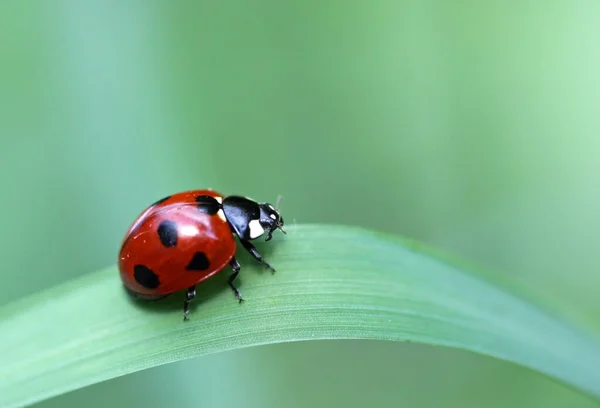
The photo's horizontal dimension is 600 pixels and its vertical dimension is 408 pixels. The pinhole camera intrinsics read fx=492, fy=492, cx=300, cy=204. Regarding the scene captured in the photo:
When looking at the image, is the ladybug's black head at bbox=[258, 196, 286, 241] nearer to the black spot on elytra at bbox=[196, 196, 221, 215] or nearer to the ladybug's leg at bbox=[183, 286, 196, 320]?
the black spot on elytra at bbox=[196, 196, 221, 215]

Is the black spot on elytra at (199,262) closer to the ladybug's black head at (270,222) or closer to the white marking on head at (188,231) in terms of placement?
the white marking on head at (188,231)

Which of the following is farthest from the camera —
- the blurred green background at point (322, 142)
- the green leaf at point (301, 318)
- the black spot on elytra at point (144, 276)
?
the blurred green background at point (322, 142)

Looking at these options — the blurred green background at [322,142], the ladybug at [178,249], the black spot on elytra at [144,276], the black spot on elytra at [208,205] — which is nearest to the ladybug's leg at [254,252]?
the ladybug at [178,249]

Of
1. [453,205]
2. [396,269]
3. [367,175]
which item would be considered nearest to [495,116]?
[453,205]

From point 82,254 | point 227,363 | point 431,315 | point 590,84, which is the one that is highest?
point 590,84

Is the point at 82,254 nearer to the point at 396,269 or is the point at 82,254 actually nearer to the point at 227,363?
the point at 227,363

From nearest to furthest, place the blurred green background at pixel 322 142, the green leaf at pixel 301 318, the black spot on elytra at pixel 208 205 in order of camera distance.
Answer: the green leaf at pixel 301 318, the black spot on elytra at pixel 208 205, the blurred green background at pixel 322 142

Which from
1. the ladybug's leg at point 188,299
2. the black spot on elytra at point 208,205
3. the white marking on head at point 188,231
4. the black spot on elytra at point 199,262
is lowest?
the ladybug's leg at point 188,299
